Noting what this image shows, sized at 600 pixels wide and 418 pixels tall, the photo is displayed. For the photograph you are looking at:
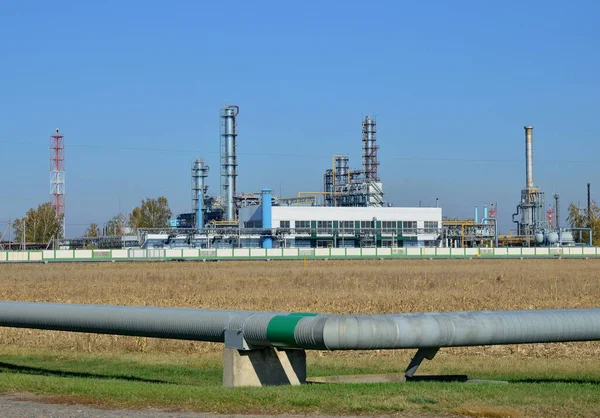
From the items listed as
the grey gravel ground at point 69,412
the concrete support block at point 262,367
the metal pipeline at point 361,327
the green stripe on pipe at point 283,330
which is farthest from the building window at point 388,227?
the grey gravel ground at point 69,412

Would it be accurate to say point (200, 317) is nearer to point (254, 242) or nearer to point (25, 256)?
point (25, 256)

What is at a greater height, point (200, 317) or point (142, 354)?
point (200, 317)

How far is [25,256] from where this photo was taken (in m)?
76.4

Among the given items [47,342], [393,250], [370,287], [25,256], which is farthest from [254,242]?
[47,342]

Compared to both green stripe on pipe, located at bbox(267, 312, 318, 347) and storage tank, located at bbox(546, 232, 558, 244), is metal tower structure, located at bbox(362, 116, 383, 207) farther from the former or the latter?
green stripe on pipe, located at bbox(267, 312, 318, 347)

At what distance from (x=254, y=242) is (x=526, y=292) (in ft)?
261

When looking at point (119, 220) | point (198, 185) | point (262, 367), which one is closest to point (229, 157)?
point (198, 185)

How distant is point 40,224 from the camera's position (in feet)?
488

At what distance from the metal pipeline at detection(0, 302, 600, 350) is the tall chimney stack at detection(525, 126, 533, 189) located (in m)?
110

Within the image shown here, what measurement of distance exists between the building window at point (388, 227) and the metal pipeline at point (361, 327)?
4131 inches

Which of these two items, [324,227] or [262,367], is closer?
[262,367]

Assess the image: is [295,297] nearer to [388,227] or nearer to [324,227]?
[324,227]

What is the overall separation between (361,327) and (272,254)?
76912 mm

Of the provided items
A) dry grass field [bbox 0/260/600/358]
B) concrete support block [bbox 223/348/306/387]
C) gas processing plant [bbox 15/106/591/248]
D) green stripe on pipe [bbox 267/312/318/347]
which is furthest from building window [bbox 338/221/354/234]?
green stripe on pipe [bbox 267/312/318/347]
